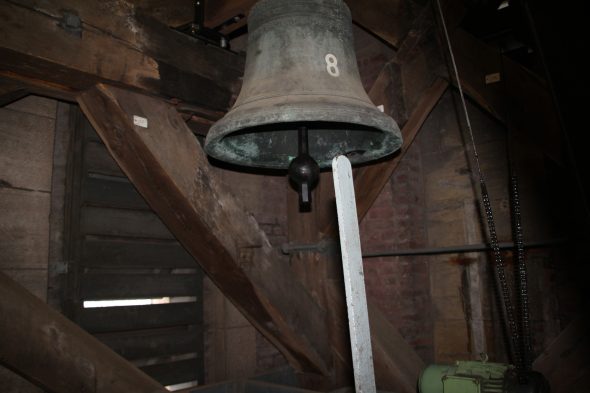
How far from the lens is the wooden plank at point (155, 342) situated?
102 inches

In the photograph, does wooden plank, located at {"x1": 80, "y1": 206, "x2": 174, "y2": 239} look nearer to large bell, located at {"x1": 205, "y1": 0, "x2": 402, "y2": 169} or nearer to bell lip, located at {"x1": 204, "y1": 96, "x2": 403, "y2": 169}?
large bell, located at {"x1": 205, "y1": 0, "x2": 402, "y2": 169}

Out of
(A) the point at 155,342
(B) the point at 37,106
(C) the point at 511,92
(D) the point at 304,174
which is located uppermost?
(B) the point at 37,106

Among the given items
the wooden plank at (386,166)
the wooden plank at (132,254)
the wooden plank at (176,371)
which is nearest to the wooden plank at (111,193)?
the wooden plank at (132,254)

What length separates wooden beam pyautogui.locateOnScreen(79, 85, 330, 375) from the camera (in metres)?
2.07

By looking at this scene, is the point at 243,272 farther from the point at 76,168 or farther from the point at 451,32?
the point at 451,32

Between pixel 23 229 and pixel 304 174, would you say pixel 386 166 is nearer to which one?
pixel 304 174

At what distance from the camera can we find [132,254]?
2715mm

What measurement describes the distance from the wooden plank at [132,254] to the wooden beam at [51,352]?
0.58m

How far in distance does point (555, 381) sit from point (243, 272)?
54.9 inches

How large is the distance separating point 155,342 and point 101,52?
5.34 ft

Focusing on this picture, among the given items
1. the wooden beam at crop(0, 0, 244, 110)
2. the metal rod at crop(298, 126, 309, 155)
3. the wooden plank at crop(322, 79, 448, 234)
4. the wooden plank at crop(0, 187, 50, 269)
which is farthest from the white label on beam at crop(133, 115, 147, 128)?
the wooden plank at crop(322, 79, 448, 234)

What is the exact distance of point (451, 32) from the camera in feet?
7.84

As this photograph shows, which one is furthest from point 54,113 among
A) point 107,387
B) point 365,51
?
point 365,51

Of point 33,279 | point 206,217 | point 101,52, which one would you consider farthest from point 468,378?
point 33,279
